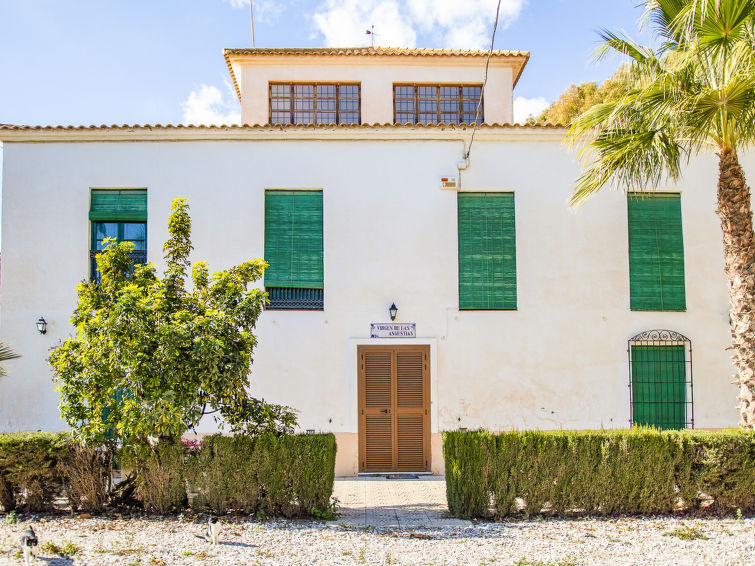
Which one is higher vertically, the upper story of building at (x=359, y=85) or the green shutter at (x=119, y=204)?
Answer: the upper story of building at (x=359, y=85)

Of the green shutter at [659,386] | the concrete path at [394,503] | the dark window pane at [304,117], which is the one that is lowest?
the concrete path at [394,503]

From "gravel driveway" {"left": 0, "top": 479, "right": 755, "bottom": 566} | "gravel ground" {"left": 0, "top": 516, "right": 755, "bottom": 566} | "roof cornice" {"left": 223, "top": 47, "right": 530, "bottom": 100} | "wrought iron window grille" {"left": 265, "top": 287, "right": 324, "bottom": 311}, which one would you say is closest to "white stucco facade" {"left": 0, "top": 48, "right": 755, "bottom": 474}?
"wrought iron window grille" {"left": 265, "top": 287, "right": 324, "bottom": 311}

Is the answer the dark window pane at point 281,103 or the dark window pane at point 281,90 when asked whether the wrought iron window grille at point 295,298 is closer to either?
the dark window pane at point 281,103

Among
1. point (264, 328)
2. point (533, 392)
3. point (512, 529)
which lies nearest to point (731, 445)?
point (512, 529)

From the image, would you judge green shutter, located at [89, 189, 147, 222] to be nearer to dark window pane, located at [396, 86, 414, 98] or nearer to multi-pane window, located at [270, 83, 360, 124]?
multi-pane window, located at [270, 83, 360, 124]

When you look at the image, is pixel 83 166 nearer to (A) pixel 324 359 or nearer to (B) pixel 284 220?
(B) pixel 284 220

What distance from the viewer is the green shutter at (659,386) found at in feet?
38.4

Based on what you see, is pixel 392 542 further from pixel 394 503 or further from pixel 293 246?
pixel 293 246

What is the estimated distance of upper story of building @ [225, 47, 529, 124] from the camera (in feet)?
50.8

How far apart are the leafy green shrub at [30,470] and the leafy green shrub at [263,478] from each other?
1714mm

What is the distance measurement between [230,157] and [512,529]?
26.5ft

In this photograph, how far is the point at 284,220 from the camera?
11984 millimetres

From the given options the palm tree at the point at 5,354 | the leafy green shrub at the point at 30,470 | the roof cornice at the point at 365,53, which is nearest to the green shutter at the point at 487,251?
the roof cornice at the point at 365,53

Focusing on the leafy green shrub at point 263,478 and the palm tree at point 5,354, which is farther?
the palm tree at point 5,354
